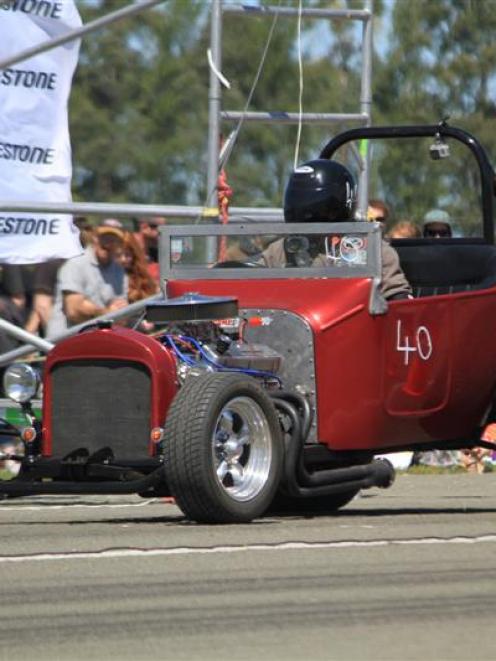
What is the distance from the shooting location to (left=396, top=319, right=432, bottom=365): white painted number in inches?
345

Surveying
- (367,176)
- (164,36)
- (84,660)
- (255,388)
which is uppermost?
(164,36)

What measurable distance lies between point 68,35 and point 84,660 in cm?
654

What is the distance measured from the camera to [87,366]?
27.7 ft

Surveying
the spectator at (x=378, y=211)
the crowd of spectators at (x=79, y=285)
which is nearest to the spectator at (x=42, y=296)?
the crowd of spectators at (x=79, y=285)

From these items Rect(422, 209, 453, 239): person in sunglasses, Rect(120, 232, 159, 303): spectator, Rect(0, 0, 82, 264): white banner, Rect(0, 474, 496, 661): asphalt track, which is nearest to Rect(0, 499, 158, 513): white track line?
Rect(0, 474, 496, 661): asphalt track

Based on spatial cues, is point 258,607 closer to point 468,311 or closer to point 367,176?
point 468,311

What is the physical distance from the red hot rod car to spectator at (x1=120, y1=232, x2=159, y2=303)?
3976 mm

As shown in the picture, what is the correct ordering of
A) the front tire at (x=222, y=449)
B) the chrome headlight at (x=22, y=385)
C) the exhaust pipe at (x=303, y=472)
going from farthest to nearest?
1. the chrome headlight at (x=22, y=385)
2. the exhaust pipe at (x=303, y=472)
3. the front tire at (x=222, y=449)

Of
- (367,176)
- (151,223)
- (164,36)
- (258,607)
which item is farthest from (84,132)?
(258,607)

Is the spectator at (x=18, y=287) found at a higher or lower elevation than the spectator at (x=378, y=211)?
lower

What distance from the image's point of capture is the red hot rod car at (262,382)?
8055 mm

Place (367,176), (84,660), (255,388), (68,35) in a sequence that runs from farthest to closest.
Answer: (367,176), (68,35), (255,388), (84,660)

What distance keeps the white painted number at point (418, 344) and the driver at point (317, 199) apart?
284 mm

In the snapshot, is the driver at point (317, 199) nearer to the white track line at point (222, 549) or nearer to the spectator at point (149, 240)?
the white track line at point (222, 549)
